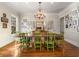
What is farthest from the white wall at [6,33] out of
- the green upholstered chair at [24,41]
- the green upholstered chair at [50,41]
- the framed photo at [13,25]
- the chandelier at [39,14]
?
the green upholstered chair at [50,41]

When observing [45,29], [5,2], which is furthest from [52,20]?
[5,2]

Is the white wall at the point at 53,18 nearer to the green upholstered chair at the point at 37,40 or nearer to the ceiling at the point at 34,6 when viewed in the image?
the ceiling at the point at 34,6

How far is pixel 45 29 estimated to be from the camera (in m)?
3.29

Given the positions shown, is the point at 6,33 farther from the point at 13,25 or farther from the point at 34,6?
the point at 34,6

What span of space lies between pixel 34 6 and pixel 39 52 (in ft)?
4.15

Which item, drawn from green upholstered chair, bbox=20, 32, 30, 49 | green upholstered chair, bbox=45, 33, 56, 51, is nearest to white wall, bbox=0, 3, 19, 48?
green upholstered chair, bbox=20, 32, 30, 49

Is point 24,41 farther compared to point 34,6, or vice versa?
point 24,41

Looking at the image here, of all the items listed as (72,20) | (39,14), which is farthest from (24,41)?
(72,20)

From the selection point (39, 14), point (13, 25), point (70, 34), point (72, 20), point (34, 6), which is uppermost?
point (34, 6)

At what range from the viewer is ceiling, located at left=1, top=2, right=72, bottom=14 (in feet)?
10.4

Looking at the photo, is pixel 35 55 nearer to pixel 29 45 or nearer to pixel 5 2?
pixel 29 45

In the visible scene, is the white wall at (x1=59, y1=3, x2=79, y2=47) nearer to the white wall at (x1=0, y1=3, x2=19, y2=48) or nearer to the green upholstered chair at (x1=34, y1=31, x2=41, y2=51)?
the green upholstered chair at (x1=34, y1=31, x2=41, y2=51)

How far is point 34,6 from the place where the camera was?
→ 3240mm

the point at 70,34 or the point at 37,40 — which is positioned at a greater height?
the point at 70,34
